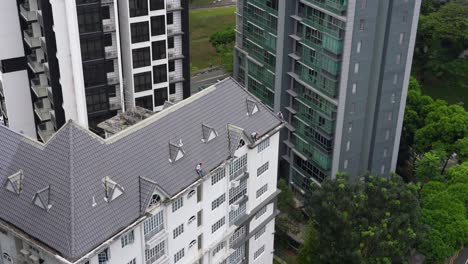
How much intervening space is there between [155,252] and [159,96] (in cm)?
2624

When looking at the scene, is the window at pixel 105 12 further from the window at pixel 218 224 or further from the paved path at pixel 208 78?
the paved path at pixel 208 78

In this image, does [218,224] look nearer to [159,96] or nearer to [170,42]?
[159,96]

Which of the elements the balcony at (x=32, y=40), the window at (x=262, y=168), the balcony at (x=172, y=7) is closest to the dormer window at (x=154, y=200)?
the window at (x=262, y=168)

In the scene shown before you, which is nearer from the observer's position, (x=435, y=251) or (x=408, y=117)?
(x=435, y=251)

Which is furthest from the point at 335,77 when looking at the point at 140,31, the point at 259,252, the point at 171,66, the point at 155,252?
the point at 155,252

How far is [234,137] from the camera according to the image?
58.7 m

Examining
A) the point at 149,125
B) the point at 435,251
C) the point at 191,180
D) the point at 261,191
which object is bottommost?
the point at 435,251

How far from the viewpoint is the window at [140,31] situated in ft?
224

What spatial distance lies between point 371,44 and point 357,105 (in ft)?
27.2

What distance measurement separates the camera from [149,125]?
5459cm

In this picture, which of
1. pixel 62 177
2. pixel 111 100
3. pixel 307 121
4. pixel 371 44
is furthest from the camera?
pixel 307 121

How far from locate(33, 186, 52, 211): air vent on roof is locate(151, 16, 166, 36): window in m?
27.9

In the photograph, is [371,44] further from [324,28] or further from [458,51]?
[458,51]

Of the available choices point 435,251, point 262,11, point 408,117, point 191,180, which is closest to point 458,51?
point 408,117
